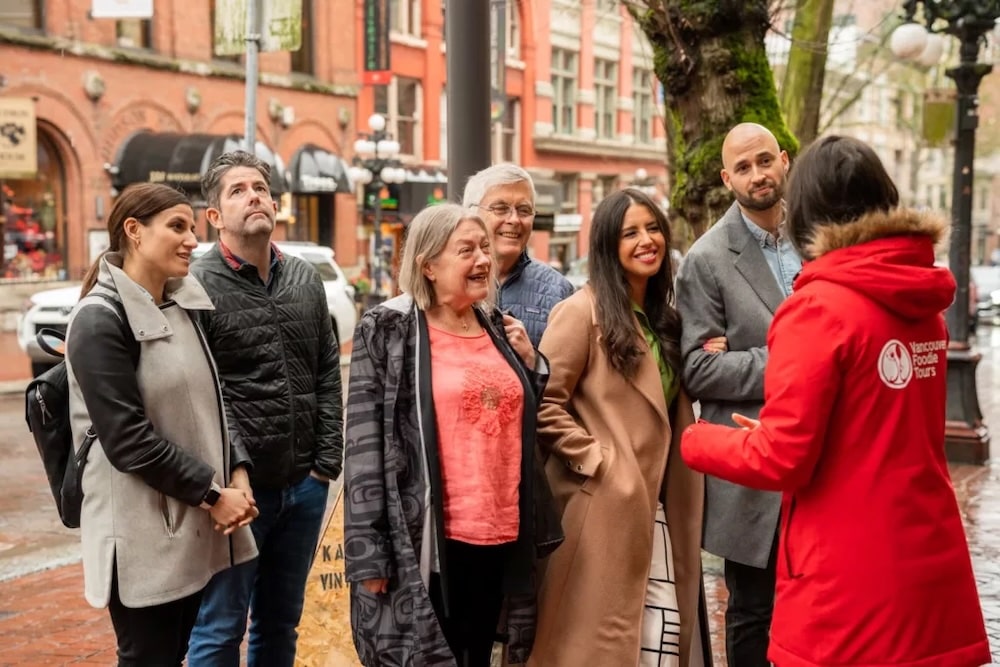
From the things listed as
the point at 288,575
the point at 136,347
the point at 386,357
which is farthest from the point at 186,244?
the point at 288,575

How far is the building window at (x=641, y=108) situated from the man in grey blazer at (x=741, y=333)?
141ft

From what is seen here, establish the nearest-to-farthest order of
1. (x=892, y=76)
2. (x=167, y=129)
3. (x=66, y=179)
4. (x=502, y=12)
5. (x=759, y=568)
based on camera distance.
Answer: (x=759, y=568) → (x=66, y=179) → (x=167, y=129) → (x=502, y=12) → (x=892, y=76)

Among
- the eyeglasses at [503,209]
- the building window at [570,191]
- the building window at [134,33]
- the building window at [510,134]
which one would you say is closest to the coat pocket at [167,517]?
the eyeglasses at [503,209]

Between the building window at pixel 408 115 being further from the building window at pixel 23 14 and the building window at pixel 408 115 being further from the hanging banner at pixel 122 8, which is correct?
the hanging banner at pixel 122 8

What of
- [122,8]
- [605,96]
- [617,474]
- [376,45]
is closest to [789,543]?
[617,474]

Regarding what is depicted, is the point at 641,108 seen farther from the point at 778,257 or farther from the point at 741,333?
the point at 741,333

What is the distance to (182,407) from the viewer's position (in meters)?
3.50

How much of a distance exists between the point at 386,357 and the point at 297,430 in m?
0.76

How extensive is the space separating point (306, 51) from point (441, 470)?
95.7 feet

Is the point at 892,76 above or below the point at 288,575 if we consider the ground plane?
above

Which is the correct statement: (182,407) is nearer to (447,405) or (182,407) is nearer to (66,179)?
(447,405)

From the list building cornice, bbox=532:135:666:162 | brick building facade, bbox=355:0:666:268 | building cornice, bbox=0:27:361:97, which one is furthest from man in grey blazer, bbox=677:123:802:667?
building cornice, bbox=532:135:666:162

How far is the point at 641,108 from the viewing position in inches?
1873

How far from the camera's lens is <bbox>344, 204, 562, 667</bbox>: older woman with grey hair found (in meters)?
3.40
